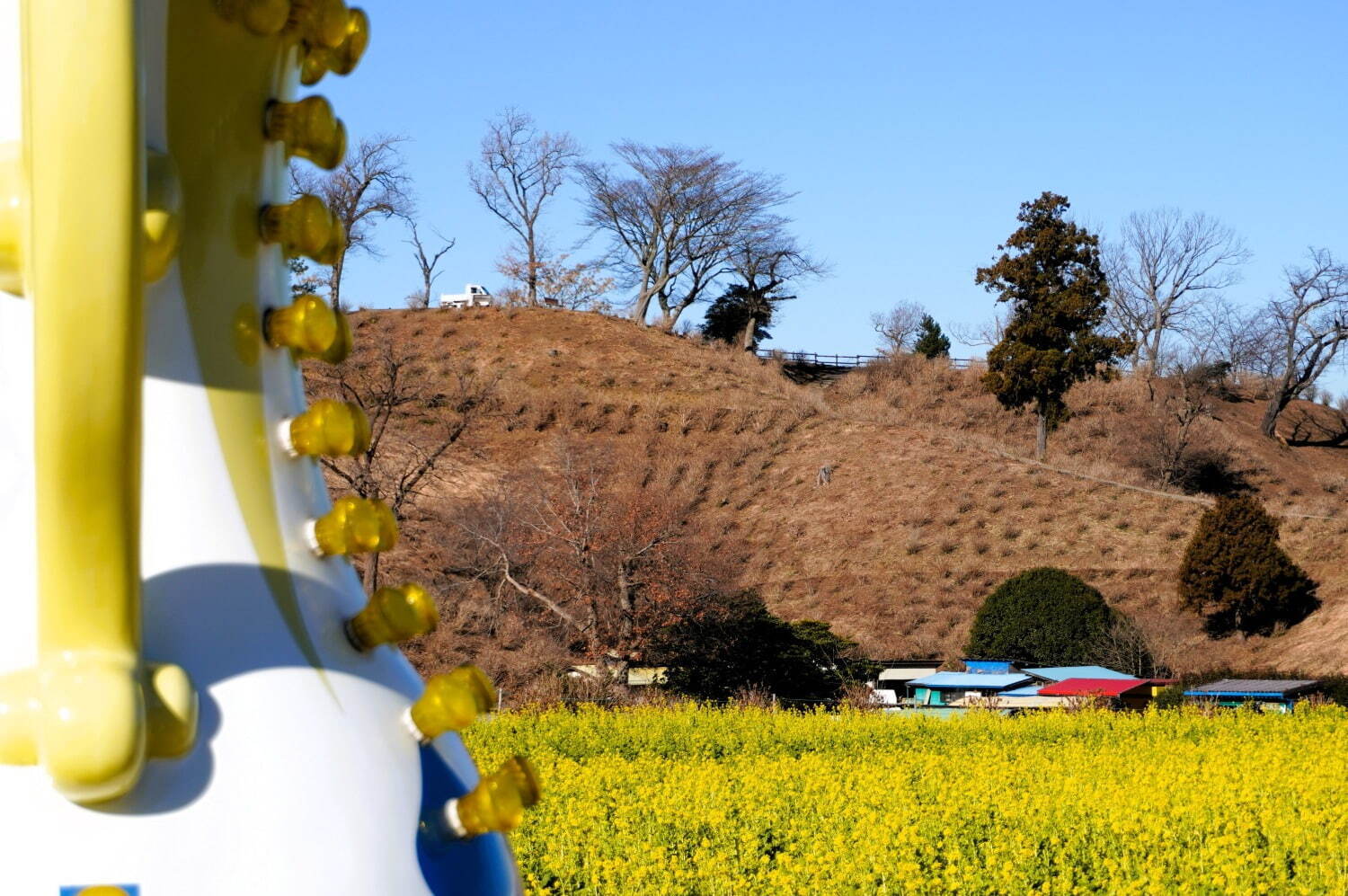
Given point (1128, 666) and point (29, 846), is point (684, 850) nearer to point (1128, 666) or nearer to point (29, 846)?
point (29, 846)

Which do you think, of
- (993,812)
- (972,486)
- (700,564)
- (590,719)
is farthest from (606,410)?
(993,812)

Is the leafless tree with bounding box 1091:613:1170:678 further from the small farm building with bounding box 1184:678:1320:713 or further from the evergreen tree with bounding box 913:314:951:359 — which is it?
the evergreen tree with bounding box 913:314:951:359

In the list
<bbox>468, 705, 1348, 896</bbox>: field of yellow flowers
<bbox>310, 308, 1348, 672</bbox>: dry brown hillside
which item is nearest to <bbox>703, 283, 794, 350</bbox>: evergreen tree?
<bbox>310, 308, 1348, 672</bbox>: dry brown hillside

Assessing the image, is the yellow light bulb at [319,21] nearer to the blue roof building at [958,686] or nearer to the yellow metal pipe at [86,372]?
the yellow metal pipe at [86,372]

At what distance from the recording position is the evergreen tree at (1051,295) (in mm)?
37812

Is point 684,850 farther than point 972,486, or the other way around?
point 972,486

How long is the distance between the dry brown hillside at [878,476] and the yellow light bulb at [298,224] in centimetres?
2049

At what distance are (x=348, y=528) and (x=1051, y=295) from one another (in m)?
38.3

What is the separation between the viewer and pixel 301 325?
3.81 feet

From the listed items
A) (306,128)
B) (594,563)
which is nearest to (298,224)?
(306,128)

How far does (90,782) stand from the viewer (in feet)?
3.02

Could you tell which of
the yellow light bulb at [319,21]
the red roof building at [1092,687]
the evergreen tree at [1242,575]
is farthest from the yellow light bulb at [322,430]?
the evergreen tree at [1242,575]

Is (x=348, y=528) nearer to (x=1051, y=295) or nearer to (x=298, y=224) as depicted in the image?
(x=298, y=224)

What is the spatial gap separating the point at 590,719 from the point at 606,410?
29.1 meters
